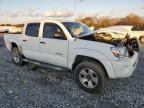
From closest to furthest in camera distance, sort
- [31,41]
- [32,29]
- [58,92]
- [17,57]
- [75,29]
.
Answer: [58,92] < [75,29] < [31,41] < [32,29] < [17,57]

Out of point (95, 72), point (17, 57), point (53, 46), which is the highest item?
point (53, 46)

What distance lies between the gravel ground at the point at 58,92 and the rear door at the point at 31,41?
0.67 m

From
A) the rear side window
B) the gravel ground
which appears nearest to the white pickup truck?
the rear side window

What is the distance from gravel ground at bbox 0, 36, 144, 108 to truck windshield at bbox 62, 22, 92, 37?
1423 millimetres

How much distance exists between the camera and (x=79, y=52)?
652 centimetres

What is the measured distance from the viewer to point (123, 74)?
6.09 meters

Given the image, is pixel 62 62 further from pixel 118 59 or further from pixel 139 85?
pixel 139 85

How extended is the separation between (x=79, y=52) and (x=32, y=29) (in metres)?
2.61

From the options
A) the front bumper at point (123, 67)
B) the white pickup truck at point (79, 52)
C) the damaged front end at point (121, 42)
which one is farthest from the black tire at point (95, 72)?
the damaged front end at point (121, 42)

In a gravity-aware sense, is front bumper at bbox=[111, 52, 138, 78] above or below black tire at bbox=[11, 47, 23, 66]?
above

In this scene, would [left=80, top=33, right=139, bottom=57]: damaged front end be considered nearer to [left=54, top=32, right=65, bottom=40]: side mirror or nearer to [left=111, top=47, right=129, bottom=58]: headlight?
[left=111, top=47, right=129, bottom=58]: headlight

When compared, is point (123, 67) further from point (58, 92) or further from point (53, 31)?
point (53, 31)

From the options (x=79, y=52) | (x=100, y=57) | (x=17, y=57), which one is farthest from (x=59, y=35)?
(x=17, y=57)

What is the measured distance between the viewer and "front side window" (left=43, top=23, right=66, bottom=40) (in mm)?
7066
